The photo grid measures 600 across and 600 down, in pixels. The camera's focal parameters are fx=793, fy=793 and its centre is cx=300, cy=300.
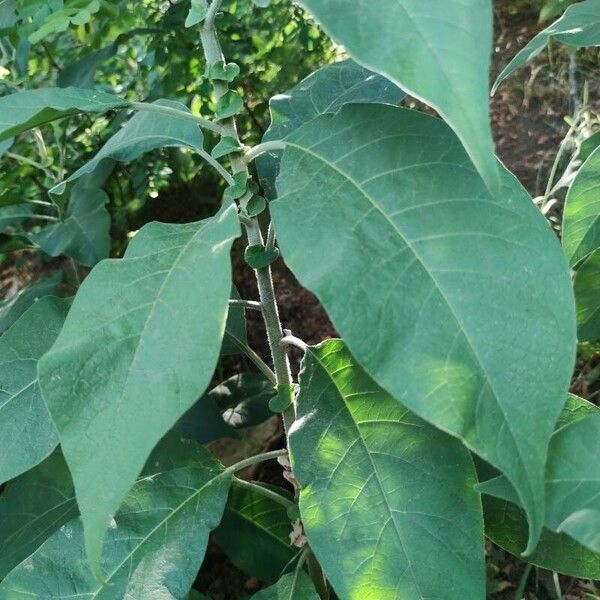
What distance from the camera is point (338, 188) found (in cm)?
79

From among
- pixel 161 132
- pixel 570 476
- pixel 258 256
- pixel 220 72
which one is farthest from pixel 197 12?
pixel 570 476

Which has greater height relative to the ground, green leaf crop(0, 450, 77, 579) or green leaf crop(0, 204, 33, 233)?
green leaf crop(0, 204, 33, 233)

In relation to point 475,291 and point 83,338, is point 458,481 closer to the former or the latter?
point 475,291

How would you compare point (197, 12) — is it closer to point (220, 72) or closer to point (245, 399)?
point (220, 72)

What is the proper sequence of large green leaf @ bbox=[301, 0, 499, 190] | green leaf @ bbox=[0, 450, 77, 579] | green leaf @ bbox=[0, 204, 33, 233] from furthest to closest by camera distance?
green leaf @ bbox=[0, 204, 33, 233] < green leaf @ bbox=[0, 450, 77, 579] < large green leaf @ bbox=[301, 0, 499, 190]

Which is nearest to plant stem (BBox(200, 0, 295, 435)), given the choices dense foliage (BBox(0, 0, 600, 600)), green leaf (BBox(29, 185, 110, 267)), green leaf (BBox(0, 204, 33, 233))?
dense foliage (BBox(0, 0, 600, 600))

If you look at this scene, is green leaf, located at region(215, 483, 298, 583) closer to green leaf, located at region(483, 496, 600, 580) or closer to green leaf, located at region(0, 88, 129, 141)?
green leaf, located at region(483, 496, 600, 580)

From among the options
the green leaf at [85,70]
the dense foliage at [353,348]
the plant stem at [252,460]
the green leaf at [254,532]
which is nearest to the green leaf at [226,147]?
the dense foliage at [353,348]

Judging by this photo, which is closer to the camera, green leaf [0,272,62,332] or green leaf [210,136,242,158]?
green leaf [210,136,242,158]

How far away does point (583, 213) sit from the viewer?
0.98m

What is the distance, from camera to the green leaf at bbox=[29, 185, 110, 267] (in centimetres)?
154

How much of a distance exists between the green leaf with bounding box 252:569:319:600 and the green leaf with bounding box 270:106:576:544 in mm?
477

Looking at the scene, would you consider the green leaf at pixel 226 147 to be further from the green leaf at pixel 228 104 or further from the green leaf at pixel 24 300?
the green leaf at pixel 24 300

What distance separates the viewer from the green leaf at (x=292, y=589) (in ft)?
3.39
